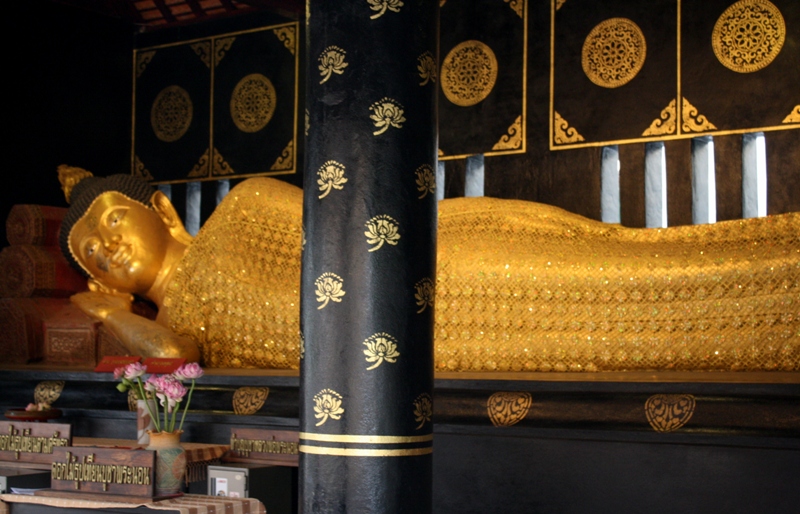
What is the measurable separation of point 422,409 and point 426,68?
0.75 m

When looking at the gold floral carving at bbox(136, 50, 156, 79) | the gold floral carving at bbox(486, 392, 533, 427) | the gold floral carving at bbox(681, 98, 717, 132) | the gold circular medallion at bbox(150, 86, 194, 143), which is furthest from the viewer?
the gold floral carving at bbox(136, 50, 156, 79)

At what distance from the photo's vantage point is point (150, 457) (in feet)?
9.09

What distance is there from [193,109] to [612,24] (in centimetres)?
252

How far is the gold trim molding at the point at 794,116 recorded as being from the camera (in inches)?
175

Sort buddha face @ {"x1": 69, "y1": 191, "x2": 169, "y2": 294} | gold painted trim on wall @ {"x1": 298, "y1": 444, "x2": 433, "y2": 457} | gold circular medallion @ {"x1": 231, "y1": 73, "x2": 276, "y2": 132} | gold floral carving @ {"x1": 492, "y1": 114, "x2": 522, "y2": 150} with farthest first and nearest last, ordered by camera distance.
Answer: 1. gold circular medallion @ {"x1": 231, "y1": 73, "x2": 276, "y2": 132}
2. gold floral carving @ {"x1": 492, "y1": 114, "x2": 522, "y2": 150}
3. buddha face @ {"x1": 69, "y1": 191, "x2": 169, "y2": 294}
4. gold painted trim on wall @ {"x1": 298, "y1": 444, "x2": 433, "y2": 457}

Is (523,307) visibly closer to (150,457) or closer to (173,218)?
(150,457)

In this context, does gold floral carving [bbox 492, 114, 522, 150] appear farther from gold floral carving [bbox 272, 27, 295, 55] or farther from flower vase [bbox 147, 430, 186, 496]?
flower vase [bbox 147, 430, 186, 496]

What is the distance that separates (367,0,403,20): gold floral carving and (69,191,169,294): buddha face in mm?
2870

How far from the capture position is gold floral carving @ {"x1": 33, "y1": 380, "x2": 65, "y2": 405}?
14.1 ft

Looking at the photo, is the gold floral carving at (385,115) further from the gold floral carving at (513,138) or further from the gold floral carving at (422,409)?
the gold floral carving at (513,138)

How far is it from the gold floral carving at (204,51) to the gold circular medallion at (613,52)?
227cm

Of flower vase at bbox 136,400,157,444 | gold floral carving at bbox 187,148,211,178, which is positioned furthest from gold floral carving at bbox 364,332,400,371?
gold floral carving at bbox 187,148,211,178

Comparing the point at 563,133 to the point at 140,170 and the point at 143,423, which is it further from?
the point at 140,170

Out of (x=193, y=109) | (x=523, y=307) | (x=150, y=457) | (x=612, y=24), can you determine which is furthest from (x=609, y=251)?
(x=193, y=109)
